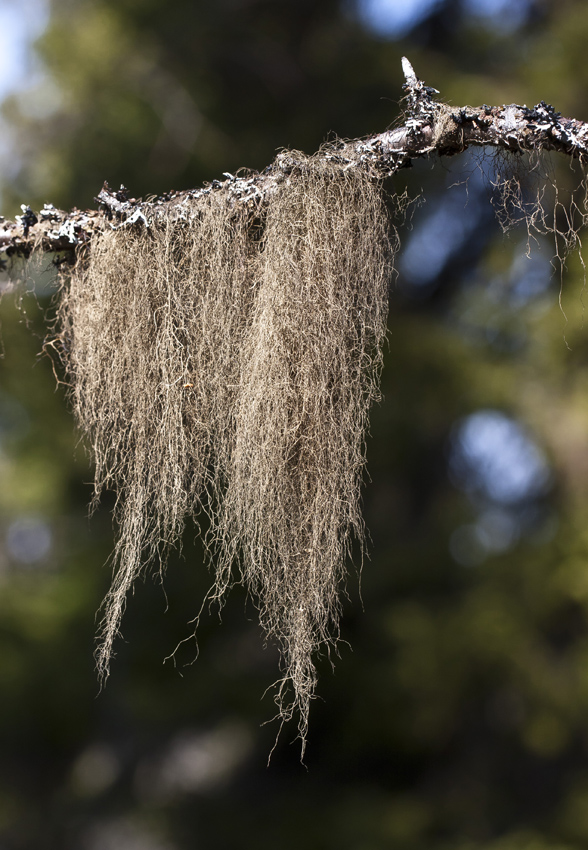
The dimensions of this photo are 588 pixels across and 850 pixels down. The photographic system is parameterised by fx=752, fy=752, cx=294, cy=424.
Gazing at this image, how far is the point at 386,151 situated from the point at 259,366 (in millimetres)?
341

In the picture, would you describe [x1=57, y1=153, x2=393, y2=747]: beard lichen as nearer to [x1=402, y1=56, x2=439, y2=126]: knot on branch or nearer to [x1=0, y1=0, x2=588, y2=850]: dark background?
[x1=402, y1=56, x2=439, y2=126]: knot on branch

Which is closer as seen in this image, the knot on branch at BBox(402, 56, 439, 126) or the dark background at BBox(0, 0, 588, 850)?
the knot on branch at BBox(402, 56, 439, 126)

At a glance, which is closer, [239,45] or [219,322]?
[219,322]

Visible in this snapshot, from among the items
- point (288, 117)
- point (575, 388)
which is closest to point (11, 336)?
point (288, 117)

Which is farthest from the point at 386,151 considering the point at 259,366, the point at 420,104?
the point at 259,366

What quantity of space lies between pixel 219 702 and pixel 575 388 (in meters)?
2.11

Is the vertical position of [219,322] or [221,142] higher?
[221,142]

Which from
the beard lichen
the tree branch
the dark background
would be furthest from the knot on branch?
the dark background

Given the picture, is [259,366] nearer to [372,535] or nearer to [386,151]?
[386,151]

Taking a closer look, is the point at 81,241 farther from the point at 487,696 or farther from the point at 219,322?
the point at 487,696

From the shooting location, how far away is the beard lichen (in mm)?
1048

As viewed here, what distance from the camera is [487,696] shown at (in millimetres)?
3496

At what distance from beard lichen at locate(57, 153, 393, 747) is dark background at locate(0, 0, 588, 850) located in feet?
7.01

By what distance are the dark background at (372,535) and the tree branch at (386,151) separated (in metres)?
2.13
